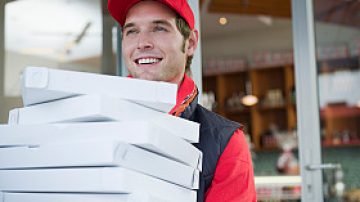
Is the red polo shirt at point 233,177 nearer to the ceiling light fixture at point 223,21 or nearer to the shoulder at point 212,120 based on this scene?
the shoulder at point 212,120

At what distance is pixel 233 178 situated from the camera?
46.4 inches

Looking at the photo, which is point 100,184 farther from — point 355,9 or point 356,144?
point 356,144

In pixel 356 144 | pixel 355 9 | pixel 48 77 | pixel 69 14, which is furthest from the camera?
pixel 356 144

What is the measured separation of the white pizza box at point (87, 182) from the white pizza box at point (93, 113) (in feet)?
0.28

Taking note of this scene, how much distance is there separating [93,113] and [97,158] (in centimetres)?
7

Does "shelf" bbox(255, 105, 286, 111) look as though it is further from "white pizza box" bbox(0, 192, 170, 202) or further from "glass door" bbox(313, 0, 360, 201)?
"white pizza box" bbox(0, 192, 170, 202)

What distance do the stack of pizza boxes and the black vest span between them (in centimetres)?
15

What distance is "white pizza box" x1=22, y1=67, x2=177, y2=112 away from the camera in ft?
2.98

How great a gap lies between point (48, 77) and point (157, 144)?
204mm

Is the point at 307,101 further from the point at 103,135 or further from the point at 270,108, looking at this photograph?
the point at 270,108

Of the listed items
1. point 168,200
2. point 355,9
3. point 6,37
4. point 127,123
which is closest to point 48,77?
point 127,123

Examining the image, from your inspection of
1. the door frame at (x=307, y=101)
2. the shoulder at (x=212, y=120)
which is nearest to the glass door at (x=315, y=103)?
the door frame at (x=307, y=101)

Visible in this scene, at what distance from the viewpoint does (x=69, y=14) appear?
290cm

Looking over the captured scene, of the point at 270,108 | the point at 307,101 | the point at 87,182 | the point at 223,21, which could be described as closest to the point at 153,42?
the point at 87,182
